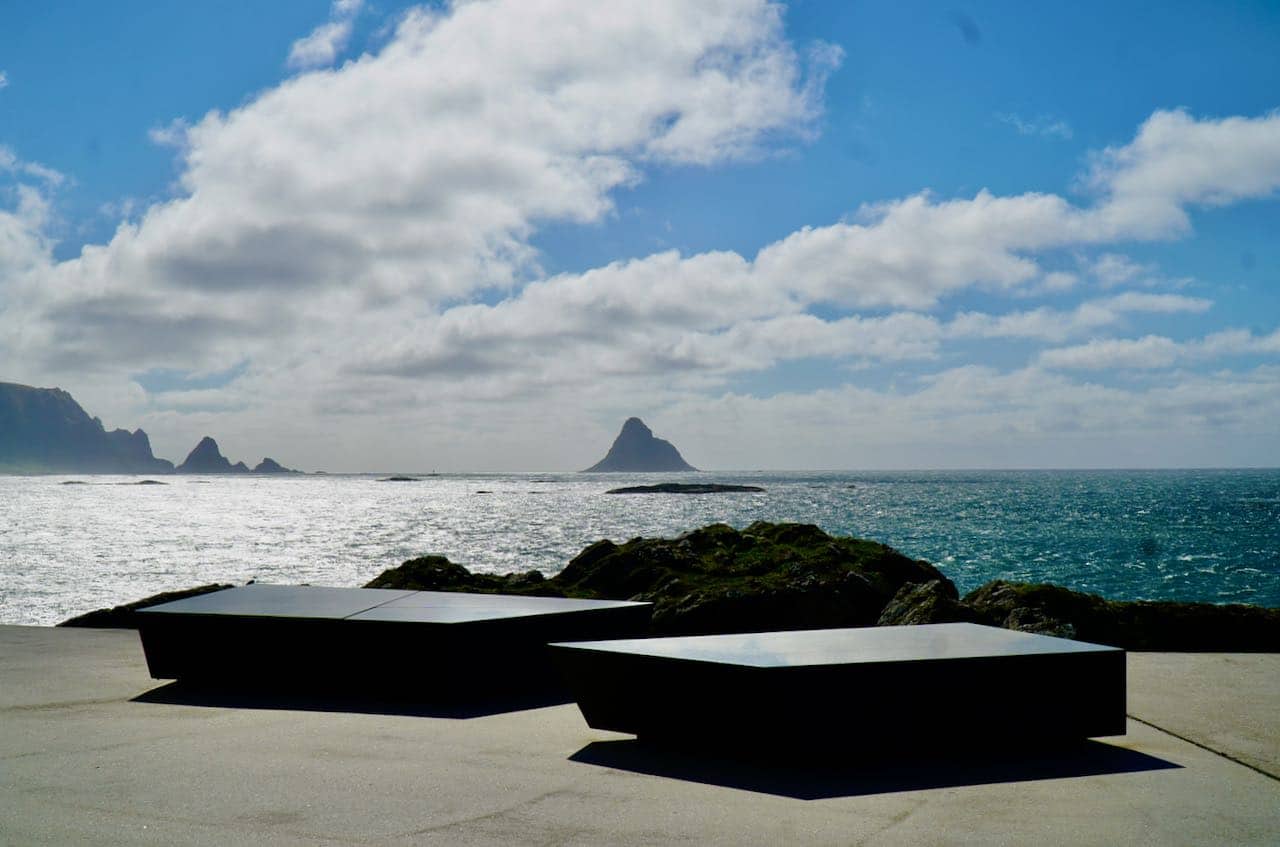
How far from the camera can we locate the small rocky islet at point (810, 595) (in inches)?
497

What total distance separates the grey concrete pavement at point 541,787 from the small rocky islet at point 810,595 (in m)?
5.13

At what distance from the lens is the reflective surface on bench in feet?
20.2

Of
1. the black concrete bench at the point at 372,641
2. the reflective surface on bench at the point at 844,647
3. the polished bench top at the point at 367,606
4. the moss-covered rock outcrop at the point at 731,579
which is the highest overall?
the reflective surface on bench at the point at 844,647

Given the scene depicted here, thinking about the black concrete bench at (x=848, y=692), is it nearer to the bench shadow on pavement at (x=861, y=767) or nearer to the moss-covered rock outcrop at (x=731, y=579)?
the bench shadow on pavement at (x=861, y=767)

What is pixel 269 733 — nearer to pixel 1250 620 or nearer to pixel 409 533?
pixel 1250 620

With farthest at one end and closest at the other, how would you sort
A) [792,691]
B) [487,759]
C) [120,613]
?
[120,613], [487,759], [792,691]

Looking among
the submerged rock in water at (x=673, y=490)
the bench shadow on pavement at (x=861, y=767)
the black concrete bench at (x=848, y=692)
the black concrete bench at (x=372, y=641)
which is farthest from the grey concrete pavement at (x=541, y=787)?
the submerged rock in water at (x=673, y=490)

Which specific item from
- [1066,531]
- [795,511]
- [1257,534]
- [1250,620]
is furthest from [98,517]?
[1250,620]

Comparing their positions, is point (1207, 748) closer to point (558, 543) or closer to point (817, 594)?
point (817, 594)

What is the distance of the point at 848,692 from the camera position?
19.6 ft

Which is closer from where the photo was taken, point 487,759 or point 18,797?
point 18,797

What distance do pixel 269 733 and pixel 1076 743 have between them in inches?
218

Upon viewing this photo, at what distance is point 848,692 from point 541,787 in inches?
74.9

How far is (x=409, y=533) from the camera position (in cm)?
7144
